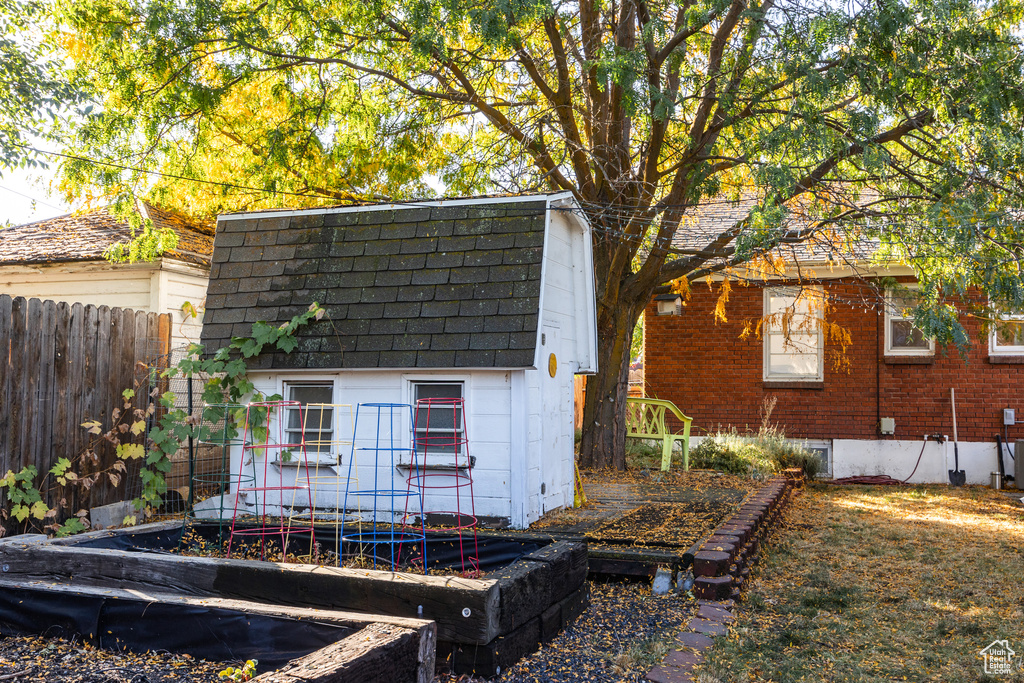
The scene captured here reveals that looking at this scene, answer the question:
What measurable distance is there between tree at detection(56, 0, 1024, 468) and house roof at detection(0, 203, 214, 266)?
73cm

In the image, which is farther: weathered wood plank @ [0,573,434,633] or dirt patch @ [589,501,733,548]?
dirt patch @ [589,501,733,548]

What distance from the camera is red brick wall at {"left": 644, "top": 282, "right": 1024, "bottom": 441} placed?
46.0 feet

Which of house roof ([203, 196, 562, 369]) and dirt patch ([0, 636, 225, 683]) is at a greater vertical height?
house roof ([203, 196, 562, 369])

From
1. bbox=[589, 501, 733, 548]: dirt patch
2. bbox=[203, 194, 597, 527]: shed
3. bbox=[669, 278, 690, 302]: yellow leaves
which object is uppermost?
bbox=[669, 278, 690, 302]: yellow leaves

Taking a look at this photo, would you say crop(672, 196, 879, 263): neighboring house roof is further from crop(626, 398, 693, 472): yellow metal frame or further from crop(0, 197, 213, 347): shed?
crop(0, 197, 213, 347): shed

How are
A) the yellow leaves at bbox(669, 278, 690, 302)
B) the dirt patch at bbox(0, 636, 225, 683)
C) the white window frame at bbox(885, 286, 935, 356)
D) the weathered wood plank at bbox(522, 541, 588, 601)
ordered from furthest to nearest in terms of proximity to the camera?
1. the white window frame at bbox(885, 286, 935, 356)
2. the yellow leaves at bbox(669, 278, 690, 302)
3. the weathered wood plank at bbox(522, 541, 588, 601)
4. the dirt patch at bbox(0, 636, 225, 683)

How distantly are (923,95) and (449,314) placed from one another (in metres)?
6.32

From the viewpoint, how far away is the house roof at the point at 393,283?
7.61m

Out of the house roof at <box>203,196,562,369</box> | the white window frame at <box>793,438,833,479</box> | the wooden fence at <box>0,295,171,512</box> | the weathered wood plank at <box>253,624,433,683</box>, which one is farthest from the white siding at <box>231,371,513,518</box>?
the white window frame at <box>793,438,833,479</box>

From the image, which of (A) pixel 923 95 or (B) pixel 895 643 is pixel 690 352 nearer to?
(A) pixel 923 95

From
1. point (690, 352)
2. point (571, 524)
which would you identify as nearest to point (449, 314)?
point (571, 524)

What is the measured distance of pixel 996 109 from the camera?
861 centimetres

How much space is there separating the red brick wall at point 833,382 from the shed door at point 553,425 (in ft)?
23.4

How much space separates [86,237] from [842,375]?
522 inches
